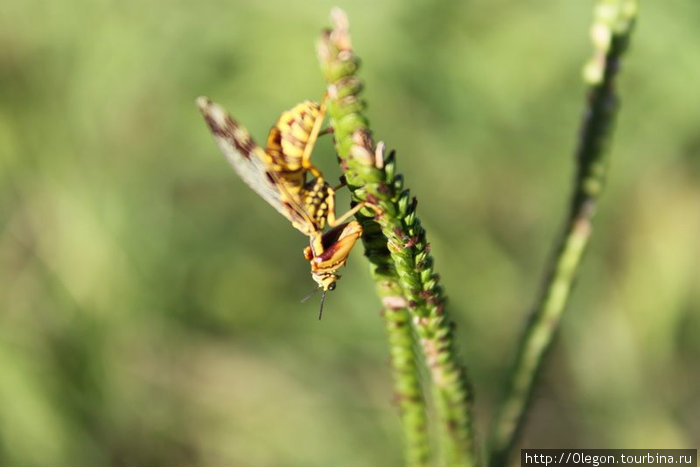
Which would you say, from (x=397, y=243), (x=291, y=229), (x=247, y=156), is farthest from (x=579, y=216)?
(x=291, y=229)

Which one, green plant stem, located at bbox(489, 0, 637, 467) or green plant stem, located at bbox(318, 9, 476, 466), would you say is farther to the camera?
green plant stem, located at bbox(489, 0, 637, 467)

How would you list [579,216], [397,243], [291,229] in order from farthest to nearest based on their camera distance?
1. [291,229]
2. [579,216]
3. [397,243]

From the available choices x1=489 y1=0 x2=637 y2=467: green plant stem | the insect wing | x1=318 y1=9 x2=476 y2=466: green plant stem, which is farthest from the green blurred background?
x1=318 y1=9 x2=476 y2=466: green plant stem

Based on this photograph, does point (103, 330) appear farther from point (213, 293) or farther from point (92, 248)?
point (213, 293)

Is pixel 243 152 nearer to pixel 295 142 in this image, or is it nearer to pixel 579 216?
pixel 295 142

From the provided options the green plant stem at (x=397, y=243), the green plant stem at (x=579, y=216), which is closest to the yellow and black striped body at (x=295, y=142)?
the green plant stem at (x=397, y=243)

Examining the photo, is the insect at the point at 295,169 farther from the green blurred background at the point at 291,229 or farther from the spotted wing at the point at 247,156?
the green blurred background at the point at 291,229

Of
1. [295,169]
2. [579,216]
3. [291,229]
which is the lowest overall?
[291,229]

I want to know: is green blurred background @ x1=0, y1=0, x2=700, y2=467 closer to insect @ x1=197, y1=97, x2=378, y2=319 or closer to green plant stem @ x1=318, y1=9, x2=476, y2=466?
insect @ x1=197, y1=97, x2=378, y2=319
